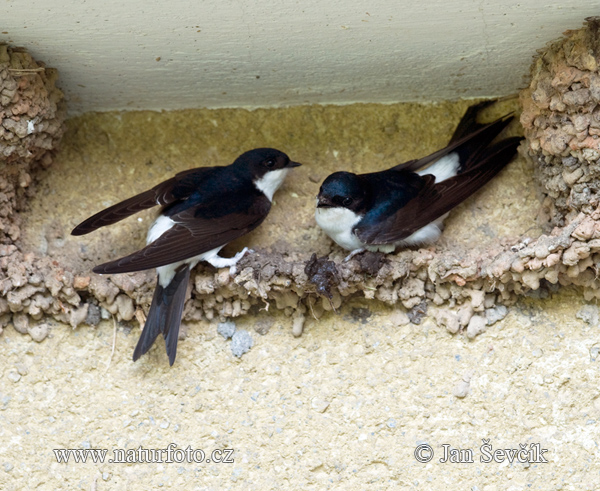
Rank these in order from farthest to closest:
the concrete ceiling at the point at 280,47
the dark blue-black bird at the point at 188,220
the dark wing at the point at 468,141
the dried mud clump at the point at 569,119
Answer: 1. the dark wing at the point at 468,141
2. the dark blue-black bird at the point at 188,220
3. the dried mud clump at the point at 569,119
4. the concrete ceiling at the point at 280,47

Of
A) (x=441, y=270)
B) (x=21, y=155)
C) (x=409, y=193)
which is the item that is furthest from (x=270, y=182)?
(x=21, y=155)

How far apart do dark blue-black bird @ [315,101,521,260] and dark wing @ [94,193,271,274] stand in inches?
7.3

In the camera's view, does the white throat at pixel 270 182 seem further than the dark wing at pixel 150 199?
Yes

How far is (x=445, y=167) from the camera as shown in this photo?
2.41 meters

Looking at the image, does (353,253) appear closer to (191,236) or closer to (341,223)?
(341,223)

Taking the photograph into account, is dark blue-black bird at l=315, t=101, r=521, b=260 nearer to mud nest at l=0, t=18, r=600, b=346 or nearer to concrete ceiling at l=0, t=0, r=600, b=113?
mud nest at l=0, t=18, r=600, b=346

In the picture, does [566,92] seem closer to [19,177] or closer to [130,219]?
[130,219]

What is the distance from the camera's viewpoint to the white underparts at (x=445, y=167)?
2396 millimetres

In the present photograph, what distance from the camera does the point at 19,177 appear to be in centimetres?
240

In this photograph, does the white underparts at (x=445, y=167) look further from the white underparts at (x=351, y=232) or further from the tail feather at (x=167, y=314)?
the tail feather at (x=167, y=314)

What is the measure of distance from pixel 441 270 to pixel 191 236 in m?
0.67

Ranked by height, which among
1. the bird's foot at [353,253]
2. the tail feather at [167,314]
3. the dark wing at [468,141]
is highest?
the dark wing at [468,141]


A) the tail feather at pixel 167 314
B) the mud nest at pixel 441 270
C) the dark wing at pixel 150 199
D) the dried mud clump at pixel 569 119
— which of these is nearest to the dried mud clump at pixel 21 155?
the mud nest at pixel 441 270

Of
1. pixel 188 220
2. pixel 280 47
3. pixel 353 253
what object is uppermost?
pixel 280 47
